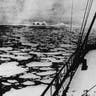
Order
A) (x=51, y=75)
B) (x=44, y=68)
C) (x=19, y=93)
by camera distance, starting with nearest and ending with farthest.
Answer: (x=19, y=93), (x=51, y=75), (x=44, y=68)

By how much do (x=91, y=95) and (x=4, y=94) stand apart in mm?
5169

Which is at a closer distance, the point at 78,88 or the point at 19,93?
the point at 78,88

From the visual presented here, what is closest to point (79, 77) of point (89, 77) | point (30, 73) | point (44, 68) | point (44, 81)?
point (89, 77)

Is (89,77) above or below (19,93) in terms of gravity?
above

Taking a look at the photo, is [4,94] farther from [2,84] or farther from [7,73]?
[7,73]

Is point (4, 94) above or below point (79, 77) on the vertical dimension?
below

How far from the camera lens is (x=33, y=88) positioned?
12.1 m

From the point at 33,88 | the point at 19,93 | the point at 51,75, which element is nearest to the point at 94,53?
the point at 51,75

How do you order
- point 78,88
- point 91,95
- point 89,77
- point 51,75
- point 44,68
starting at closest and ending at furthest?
point 91,95 < point 78,88 < point 89,77 < point 51,75 < point 44,68

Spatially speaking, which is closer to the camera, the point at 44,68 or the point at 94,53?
the point at 94,53

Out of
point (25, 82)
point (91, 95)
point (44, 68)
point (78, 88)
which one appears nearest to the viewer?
point (91, 95)

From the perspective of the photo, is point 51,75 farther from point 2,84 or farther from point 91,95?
point 91,95

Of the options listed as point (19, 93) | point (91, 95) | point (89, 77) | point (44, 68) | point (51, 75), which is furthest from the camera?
point (44, 68)

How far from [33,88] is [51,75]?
→ 2999 mm
